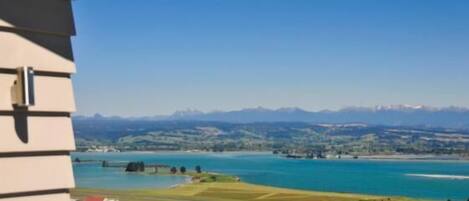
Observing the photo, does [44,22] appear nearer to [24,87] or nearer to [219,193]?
[24,87]

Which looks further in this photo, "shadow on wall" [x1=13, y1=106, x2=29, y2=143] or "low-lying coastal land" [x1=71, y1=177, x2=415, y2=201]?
"low-lying coastal land" [x1=71, y1=177, x2=415, y2=201]

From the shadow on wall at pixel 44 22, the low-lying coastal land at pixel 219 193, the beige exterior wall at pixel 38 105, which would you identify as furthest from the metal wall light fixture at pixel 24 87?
the low-lying coastal land at pixel 219 193

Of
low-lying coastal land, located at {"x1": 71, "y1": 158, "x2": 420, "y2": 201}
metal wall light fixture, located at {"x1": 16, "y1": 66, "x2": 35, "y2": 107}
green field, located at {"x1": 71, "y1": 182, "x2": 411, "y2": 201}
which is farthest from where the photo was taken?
green field, located at {"x1": 71, "y1": 182, "x2": 411, "y2": 201}

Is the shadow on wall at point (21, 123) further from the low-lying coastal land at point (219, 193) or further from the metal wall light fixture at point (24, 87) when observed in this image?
the low-lying coastal land at point (219, 193)

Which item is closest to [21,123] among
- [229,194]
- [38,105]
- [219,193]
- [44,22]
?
[38,105]

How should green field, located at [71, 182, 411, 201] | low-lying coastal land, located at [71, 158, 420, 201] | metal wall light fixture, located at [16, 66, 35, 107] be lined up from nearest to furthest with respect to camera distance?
1. metal wall light fixture, located at [16, 66, 35, 107]
2. low-lying coastal land, located at [71, 158, 420, 201]
3. green field, located at [71, 182, 411, 201]

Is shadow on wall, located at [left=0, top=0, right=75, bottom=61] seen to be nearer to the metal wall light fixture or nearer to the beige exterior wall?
the beige exterior wall

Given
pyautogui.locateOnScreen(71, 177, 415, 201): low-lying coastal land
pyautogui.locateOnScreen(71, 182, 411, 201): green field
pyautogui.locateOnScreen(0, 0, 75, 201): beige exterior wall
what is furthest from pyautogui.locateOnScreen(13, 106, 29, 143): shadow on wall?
pyautogui.locateOnScreen(71, 177, 415, 201): low-lying coastal land
